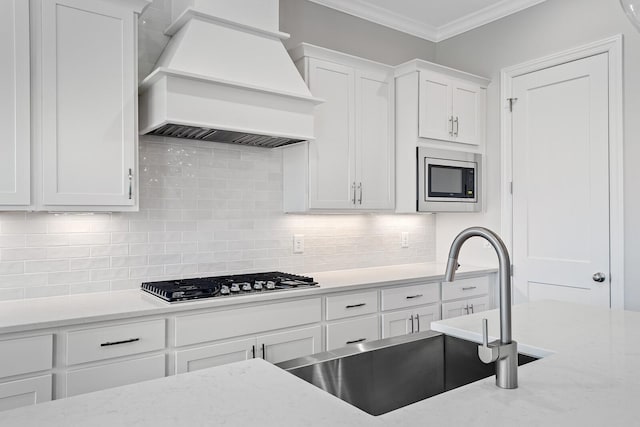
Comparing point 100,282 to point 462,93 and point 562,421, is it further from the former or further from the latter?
point 462,93

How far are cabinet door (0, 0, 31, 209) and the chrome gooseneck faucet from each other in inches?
78.3

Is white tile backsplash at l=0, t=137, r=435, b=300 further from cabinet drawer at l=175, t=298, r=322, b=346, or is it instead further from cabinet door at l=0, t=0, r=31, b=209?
cabinet drawer at l=175, t=298, r=322, b=346

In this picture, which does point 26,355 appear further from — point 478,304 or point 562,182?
point 562,182

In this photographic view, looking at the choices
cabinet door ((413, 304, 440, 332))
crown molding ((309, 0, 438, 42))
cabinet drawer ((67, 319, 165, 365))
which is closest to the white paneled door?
cabinet door ((413, 304, 440, 332))

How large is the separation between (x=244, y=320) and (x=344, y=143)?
1457 mm

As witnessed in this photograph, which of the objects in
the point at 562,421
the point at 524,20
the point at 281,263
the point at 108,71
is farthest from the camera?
the point at 524,20

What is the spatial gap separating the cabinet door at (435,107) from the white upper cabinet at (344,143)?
239mm

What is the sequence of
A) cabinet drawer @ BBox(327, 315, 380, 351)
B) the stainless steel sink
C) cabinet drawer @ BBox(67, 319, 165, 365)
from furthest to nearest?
cabinet drawer @ BBox(327, 315, 380, 351)
cabinet drawer @ BBox(67, 319, 165, 365)
the stainless steel sink

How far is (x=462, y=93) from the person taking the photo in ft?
12.6

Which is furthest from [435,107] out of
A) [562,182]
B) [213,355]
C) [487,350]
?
[487,350]

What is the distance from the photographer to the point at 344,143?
11.0 ft

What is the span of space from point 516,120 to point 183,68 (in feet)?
8.62

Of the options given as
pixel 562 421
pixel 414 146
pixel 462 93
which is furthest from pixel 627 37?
pixel 562 421

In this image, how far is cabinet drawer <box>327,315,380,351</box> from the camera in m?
2.90
